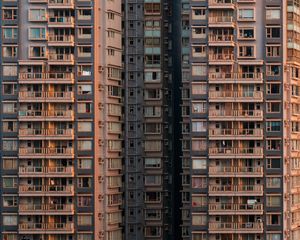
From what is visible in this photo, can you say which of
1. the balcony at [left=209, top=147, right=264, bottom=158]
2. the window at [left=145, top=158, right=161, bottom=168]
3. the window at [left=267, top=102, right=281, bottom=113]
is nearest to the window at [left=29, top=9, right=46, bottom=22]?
the window at [left=145, top=158, right=161, bottom=168]

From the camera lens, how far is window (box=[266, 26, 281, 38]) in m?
109

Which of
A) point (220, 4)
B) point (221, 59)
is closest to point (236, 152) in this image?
point (221, 59)

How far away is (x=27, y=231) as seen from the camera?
357 ft

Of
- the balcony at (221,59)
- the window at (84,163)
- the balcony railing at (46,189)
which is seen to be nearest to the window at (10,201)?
the balcony railing at (46,189)

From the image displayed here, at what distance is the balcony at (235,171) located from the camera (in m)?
108

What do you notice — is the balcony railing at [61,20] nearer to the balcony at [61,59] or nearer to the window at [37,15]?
the window at [37,15]

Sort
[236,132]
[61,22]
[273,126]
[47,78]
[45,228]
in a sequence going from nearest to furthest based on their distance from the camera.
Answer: [236,132]
[273,126]
[45,228]
[47,78]
[61,22]

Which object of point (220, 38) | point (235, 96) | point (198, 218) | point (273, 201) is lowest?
point (198, 218)

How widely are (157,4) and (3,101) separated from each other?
753 inches

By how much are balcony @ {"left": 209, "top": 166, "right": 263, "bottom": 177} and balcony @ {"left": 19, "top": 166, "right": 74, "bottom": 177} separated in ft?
44.2

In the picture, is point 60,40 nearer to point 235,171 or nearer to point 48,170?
point 48,170

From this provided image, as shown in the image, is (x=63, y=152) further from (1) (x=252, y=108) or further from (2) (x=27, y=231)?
(1) (x=252, y=108)

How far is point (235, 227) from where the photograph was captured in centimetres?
10794

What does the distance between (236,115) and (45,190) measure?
761 inches
